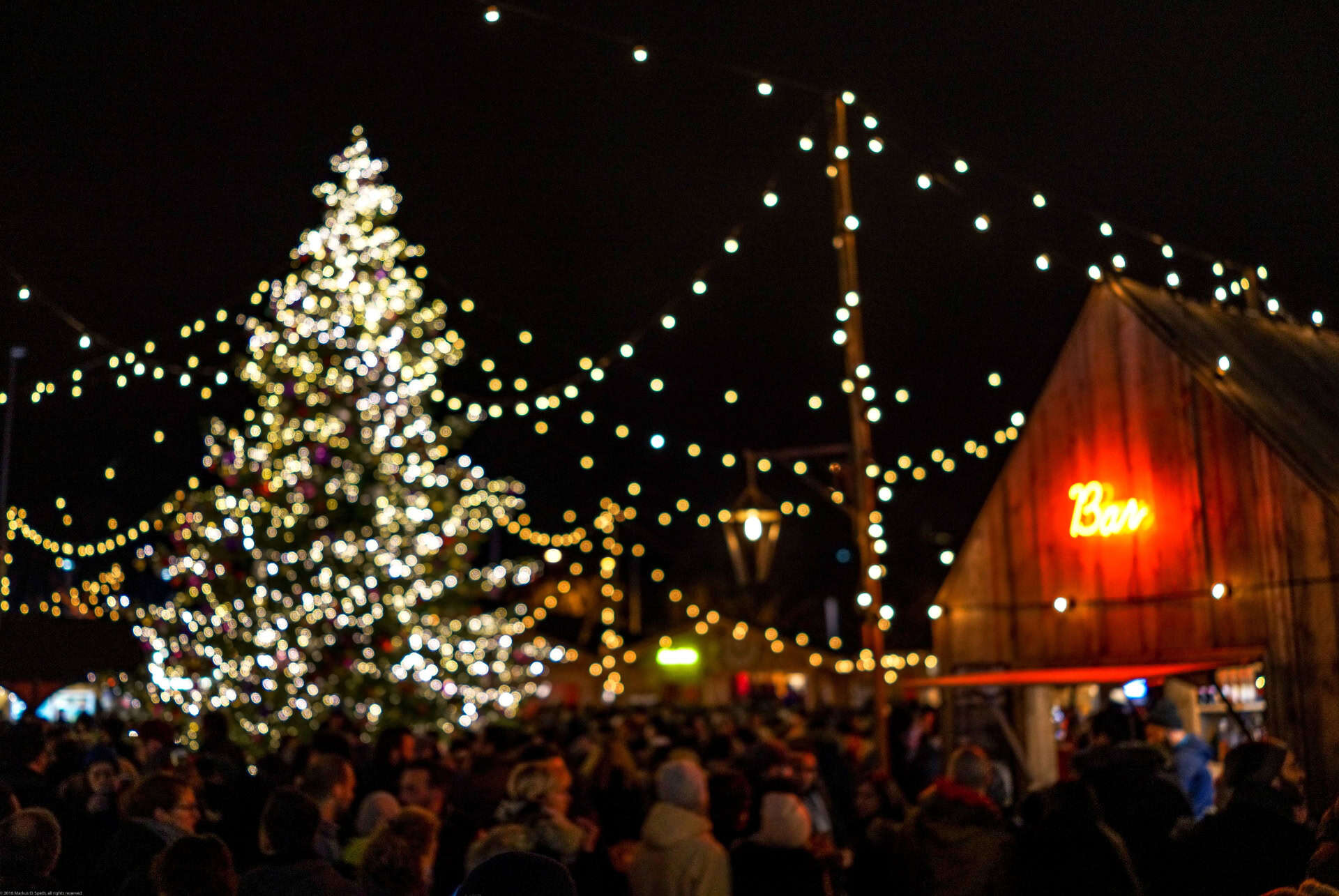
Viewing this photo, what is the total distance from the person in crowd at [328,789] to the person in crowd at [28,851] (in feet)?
6.49

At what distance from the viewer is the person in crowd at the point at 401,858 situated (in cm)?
539

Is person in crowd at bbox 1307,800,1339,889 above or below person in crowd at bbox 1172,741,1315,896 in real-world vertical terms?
above

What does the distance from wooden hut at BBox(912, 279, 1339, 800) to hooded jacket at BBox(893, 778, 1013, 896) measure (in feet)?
18.1

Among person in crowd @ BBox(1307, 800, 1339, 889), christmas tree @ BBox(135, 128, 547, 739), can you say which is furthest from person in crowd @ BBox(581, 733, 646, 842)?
christmas tree @ BBox(135, 128, 547, 739)

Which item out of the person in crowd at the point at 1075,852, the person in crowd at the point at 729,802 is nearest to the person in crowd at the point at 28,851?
the person in crowd at the point at 729,802

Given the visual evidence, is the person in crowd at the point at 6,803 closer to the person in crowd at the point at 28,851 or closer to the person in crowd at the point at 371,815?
the person in crowd at the point at 28,851

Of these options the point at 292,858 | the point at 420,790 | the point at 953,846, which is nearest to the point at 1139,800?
Answer: the point at 953,846

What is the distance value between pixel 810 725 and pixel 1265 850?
754 cm

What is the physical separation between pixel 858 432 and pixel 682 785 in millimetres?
5281

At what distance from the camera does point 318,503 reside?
19.0 meters

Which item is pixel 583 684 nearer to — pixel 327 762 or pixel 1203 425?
pixel 1203 425

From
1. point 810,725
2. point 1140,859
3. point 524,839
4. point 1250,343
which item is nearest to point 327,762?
point 524,839

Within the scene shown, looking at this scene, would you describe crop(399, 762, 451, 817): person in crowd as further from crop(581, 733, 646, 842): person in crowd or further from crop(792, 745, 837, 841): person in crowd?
crop(792, 745, 837, 841): person in crowd

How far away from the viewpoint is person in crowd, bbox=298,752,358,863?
24.4ft
